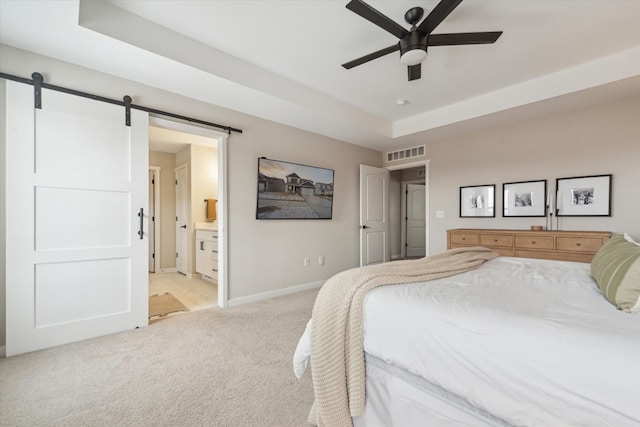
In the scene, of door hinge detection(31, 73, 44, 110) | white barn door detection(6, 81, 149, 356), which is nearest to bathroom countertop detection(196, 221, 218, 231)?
white barn door detection(6, 81, 149, 356)

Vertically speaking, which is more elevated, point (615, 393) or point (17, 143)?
point (17, 143)

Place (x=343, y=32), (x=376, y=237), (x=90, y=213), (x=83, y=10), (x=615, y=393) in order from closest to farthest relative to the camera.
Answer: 1. (x=615, y=393)
2. (x=83, y=10)
3. (x=343, y=32)
4. (x=90, y=213)
5. (x=376, y=237)

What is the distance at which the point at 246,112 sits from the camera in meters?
3.54

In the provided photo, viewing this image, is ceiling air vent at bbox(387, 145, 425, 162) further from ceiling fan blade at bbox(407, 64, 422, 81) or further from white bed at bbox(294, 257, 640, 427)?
white bed at bbox(294, 257, 640, 427)

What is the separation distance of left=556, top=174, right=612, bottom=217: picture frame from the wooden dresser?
0.38 meters

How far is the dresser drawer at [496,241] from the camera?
142 inches

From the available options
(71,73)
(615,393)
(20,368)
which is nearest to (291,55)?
(71,73)

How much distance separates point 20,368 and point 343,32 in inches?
139

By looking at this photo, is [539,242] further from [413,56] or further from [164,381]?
[164,381]

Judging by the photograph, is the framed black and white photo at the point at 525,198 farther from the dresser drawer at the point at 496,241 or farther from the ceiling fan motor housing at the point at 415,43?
the ceiling fan motor housing at the point at 415,43

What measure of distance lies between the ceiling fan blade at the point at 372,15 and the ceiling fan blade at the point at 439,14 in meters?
0.14

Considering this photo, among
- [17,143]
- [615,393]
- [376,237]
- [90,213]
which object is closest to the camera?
[615,393]

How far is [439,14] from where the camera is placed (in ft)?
5.71

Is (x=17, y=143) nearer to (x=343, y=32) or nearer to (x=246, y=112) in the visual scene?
(x=246, y=112)
